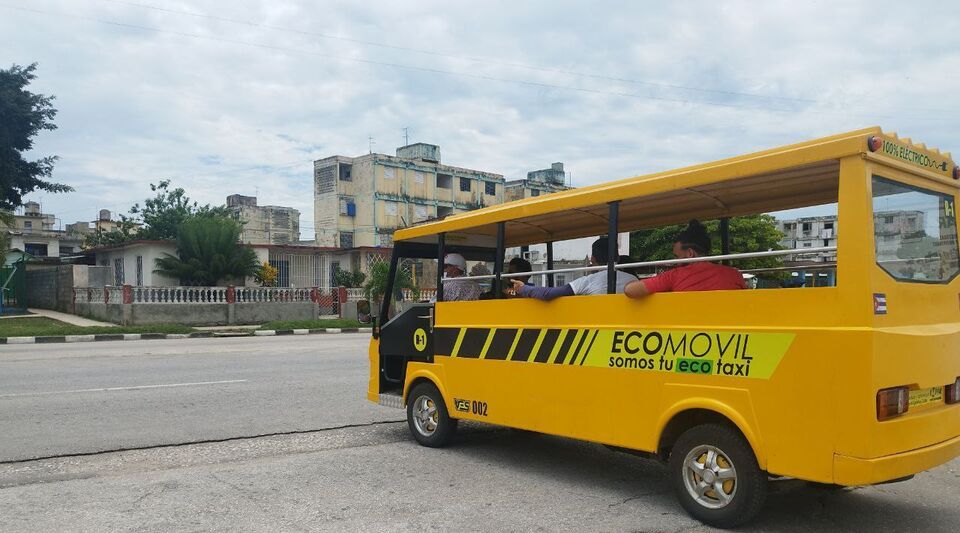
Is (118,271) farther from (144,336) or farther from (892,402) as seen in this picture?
(892,402)

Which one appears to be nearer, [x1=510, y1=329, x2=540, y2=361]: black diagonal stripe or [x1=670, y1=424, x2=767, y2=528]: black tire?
[x1=670, y1=424, x2=767, y2=528]: black tire

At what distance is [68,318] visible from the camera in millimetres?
26328

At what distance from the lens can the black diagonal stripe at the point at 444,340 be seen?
6551 millimetres

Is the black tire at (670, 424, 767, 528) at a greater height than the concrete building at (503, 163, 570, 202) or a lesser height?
lesser

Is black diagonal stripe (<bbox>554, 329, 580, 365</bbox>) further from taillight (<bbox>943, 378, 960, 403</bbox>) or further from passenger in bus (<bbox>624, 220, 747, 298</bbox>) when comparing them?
taillight (<bbox>943, 378, 960, 403</bbox>)

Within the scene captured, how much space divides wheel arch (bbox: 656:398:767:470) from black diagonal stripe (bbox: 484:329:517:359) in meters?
1.57

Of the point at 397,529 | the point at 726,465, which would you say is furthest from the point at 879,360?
the point at 397,529

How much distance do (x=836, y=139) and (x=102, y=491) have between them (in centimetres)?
540

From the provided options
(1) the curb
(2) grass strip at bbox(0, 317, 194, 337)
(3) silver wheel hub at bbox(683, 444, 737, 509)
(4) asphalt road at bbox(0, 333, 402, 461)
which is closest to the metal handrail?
(3) silver wheel hub at bbox(683, 444, 737, 509)

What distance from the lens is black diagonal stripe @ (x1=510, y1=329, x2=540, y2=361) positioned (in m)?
5.76

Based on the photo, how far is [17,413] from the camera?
26.9 ft

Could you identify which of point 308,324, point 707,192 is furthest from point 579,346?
point 308,324

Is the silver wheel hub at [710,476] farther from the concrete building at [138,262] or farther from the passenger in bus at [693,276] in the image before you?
the concrete building at [138,262]

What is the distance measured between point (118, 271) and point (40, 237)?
34.5 metres
